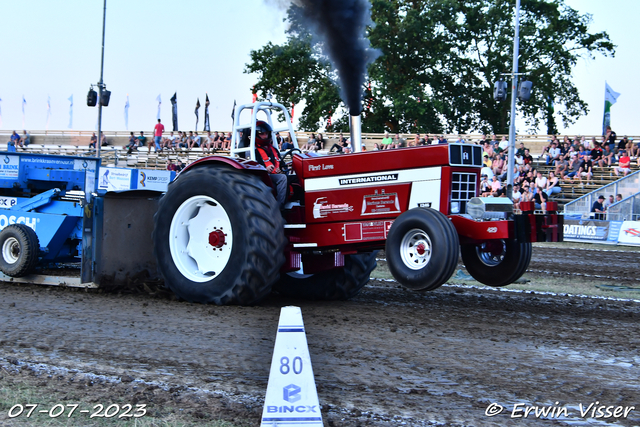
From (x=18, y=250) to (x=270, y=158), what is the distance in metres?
3.39

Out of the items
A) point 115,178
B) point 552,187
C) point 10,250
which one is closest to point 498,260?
point 10,250

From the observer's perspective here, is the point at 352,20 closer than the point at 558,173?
Yes

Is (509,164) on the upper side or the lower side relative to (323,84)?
lower

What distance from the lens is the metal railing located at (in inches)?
765

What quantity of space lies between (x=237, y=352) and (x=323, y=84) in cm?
3183

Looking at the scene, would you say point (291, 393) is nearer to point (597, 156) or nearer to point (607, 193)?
point (607, 193)

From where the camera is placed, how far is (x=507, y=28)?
118ft

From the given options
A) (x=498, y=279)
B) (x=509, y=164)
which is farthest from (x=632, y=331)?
(x=509, y=164)

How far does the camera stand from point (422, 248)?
6.01 meters

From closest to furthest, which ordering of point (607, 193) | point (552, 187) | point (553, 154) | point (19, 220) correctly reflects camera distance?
point (19, 220), point (607, 193), point (552, 187), point (553, 154)

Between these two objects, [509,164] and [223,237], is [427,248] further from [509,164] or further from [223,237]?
[509,164]

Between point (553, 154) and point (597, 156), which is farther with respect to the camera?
point (553, 154)


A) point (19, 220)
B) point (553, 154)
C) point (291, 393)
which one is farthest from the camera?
point (553, 154)

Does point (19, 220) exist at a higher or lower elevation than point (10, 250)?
higher
